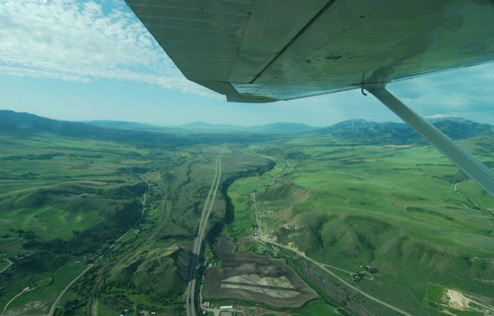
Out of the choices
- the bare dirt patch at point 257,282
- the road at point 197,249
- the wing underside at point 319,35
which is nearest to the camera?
the wing underside at point 319,35

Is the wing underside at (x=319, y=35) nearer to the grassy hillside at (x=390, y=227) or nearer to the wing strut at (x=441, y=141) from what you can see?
the wing strut at (x=441, y=141)

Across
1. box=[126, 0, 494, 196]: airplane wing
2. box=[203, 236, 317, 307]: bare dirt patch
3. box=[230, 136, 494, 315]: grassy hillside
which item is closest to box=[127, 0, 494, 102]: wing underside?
box=[126, 0, 494, 196]: airplane wing

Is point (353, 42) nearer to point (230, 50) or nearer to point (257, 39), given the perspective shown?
point (257, 39)

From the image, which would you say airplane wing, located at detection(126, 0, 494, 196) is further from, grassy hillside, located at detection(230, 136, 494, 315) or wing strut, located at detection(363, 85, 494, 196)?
grassy hillside, located at detection(230, 136, 494, 315)

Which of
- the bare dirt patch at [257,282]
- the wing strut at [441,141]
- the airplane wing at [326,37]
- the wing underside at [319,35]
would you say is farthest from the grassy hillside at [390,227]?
the wing underside at [319,35]

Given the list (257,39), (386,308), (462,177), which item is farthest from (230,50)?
(462,177)

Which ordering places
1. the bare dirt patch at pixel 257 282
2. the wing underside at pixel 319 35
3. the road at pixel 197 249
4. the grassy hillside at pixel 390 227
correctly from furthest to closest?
the grassy hillside at pixel 390 227, the bare dirt patch at pixel 257 282, the road at pixel 197 249, the wing underside at pixel 319 35

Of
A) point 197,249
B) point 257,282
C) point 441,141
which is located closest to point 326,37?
point 441,141
